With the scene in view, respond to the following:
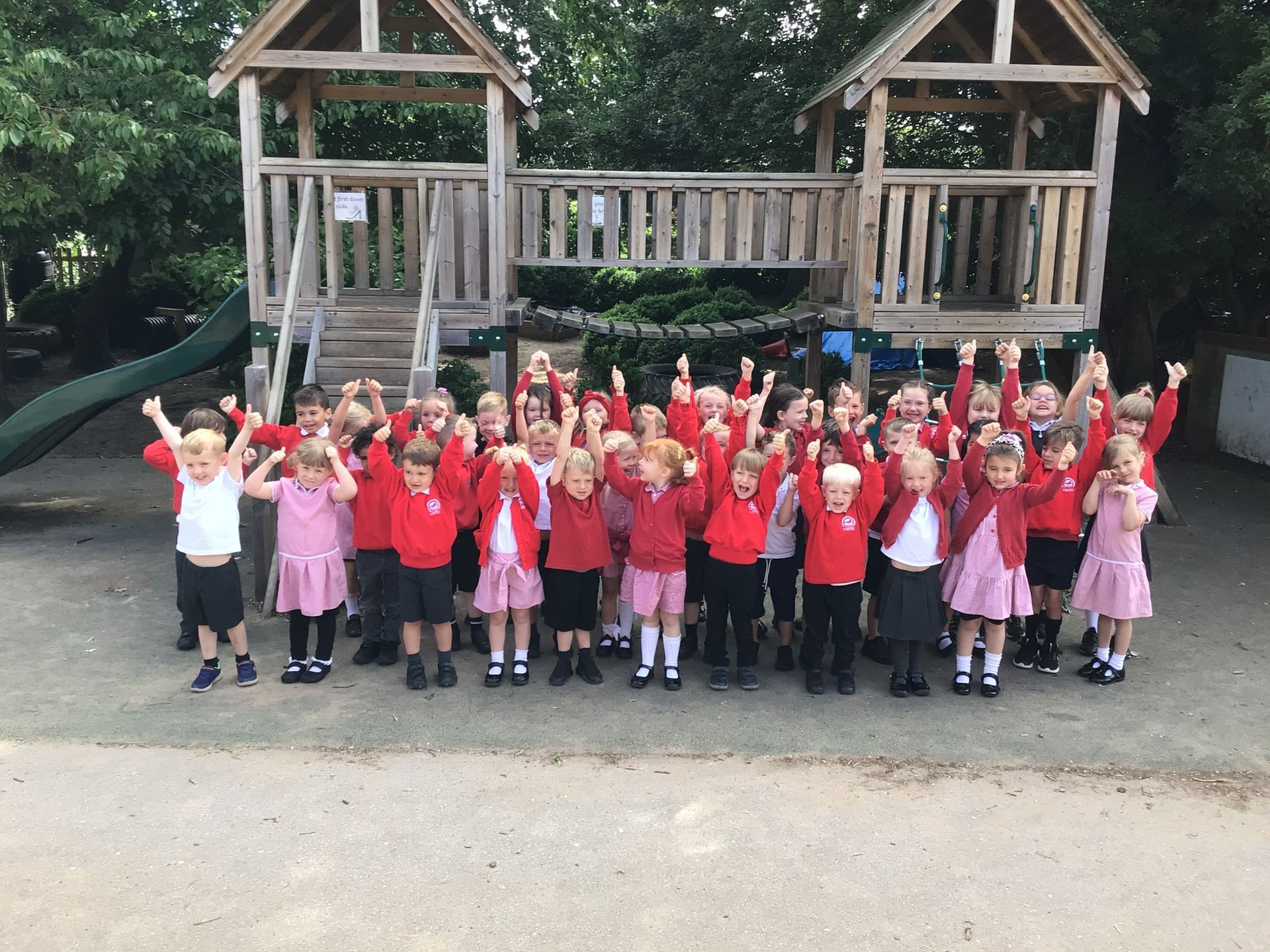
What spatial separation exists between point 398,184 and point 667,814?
6111 millimetres

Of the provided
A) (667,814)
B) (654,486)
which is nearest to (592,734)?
(667,814)

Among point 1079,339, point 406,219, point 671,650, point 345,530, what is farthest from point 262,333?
point 1079,339

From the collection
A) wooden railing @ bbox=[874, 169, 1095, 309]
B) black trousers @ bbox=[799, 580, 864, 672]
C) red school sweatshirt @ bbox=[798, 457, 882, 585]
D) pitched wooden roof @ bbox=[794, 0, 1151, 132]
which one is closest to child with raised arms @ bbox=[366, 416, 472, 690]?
red school sweatshirt @ bbox=[798, 457, 882, 585]

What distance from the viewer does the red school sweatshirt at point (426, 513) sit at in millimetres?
5250

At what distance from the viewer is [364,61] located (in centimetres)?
774

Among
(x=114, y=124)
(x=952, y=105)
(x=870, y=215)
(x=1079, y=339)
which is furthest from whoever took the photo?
(x=952, y=105)

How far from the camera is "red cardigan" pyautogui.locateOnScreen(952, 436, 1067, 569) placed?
17.5 ft

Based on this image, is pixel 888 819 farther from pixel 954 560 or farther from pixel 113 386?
pixel 113 386

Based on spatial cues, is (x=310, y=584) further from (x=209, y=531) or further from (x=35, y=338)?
(x=35, y=338)

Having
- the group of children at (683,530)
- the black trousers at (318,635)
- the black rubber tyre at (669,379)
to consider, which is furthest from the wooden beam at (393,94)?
the black trousers at (318,635)

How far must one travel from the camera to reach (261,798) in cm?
Result: 426

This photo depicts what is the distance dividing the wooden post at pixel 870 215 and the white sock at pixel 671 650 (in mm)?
3574

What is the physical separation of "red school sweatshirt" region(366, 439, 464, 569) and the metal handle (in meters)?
5.52

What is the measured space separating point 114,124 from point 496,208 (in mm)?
3857
